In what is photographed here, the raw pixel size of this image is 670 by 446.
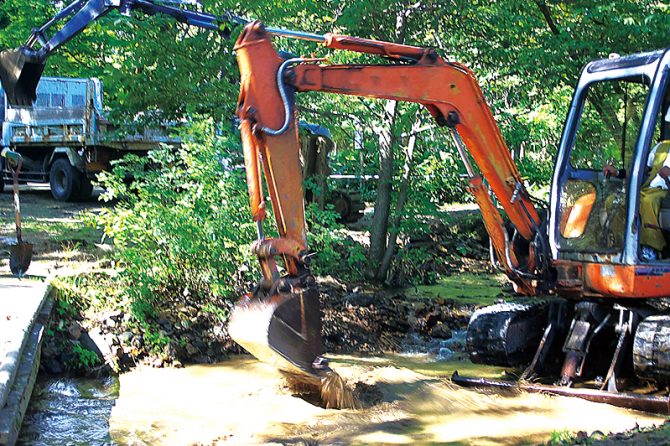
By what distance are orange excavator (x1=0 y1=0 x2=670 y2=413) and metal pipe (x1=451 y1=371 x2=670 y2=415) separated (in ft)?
0.03

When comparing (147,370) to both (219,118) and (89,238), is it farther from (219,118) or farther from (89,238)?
(89,238)

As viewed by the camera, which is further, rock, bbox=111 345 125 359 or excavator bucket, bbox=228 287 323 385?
rock, bbox=111 345 125 359

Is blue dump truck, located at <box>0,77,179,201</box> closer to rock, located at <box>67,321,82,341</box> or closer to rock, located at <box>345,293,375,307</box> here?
rock, located at <box>345,293,375,307</box>

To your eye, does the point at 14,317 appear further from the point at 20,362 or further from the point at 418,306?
the point at 418,306

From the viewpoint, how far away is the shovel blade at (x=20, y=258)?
9906 millimetres

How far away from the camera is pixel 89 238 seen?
43.1 ft

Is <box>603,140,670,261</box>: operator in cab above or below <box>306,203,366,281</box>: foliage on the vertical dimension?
above

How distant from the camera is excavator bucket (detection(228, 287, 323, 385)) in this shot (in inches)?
233

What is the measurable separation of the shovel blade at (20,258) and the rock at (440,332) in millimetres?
4876

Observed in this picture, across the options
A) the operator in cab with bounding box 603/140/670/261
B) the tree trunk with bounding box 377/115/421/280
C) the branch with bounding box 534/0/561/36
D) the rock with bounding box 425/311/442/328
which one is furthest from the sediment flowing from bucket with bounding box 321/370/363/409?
the branch with bounding box 534/0/561/36

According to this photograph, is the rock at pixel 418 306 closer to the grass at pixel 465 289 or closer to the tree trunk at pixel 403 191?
the grass at pixel 465 289

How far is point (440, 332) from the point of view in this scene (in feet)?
32.1

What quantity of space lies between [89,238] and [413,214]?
17.2 ft

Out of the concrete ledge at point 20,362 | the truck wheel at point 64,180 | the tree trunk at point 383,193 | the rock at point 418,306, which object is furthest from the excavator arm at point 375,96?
the truck wheel at point 64,180
